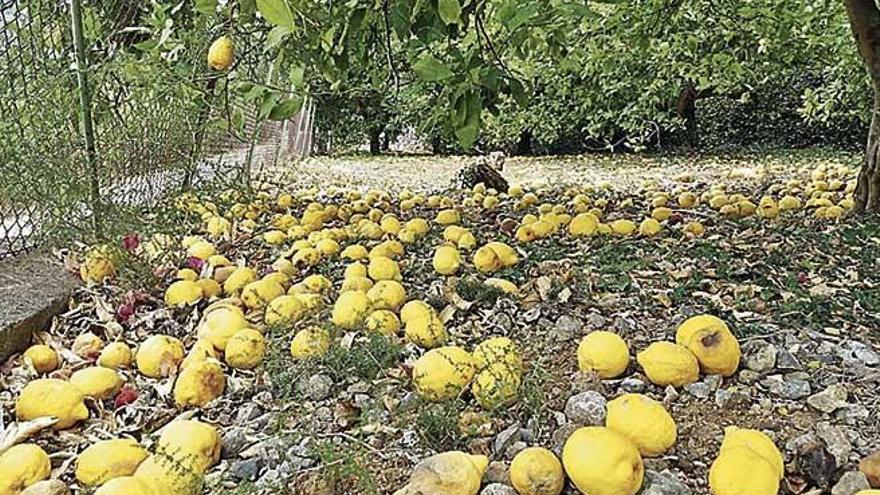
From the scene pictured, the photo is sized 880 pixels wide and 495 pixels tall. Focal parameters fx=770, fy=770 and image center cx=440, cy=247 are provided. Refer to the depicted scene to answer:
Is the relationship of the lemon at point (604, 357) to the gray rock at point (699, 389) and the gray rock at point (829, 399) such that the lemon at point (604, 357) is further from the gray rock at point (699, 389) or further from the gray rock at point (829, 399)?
the gray rock at point (829, 399)

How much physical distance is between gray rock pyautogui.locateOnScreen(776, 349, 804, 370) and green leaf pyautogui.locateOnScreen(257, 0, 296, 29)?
1388 millimetres

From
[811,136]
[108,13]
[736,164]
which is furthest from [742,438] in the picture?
[811,136]

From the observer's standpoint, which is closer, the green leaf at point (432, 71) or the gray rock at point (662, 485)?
the gray rock at point (662, 485)

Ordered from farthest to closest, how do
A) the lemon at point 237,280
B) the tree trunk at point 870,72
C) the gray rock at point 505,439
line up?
1. the tree trunk at point 870,72
2. the lemon at point 237,280
3. the gray rock at point 505,439

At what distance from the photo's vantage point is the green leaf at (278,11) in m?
0.85

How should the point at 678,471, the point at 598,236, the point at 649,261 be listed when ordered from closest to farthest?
the point at 678,471 → the point at 649,261 → the point at 598,236

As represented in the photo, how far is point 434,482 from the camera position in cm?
123

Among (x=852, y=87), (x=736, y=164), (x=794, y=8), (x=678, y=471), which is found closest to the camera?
(x=678, y=471)

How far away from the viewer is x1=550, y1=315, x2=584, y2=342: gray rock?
193 cm

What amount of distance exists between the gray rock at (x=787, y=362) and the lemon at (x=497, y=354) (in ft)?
1.99

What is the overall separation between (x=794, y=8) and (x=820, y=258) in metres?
2.36

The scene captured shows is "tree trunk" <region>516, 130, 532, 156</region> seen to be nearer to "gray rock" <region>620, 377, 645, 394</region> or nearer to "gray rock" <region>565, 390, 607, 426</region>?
"gray rock" <region>620, 377, 645, 394</region>

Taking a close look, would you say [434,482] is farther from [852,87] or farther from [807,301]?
[852,87]

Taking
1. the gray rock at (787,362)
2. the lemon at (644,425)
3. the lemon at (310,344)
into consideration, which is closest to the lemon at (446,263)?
the lemon at (310,344)
